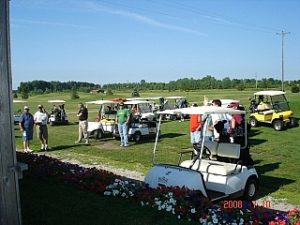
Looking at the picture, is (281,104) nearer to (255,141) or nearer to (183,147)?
(255,141)

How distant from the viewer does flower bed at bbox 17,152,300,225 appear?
19.5ft

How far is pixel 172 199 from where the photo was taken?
22.4 ft

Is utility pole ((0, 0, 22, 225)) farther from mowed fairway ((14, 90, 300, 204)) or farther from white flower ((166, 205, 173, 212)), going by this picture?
mowed fairway ((14, 90, 300, 204))

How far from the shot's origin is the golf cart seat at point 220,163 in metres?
8.76

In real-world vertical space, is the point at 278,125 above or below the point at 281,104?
below

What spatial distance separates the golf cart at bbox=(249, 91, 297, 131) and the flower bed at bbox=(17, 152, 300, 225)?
50.2 ft

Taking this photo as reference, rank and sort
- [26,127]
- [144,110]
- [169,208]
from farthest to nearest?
[144,110]
[26,127]
[169,208]

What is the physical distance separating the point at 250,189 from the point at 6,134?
240 inches

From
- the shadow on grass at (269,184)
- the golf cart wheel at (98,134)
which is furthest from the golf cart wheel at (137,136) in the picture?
the shadow on grass at (269,184)

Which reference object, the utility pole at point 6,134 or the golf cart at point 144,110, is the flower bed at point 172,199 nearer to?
the utility pole at point 6,134

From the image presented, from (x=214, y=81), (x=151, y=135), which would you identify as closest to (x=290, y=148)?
(x=151, y=135)

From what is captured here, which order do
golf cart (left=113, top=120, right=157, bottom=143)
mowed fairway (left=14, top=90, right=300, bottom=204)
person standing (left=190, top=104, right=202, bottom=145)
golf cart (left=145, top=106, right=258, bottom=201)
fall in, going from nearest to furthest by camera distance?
golf cart (left=145, top=106, right=258, bottom=201) < mowed fairway (left=14, top=90, right=300, bottom=204) < person standing (left=190, top=104, right=202, bottom=145) < golf cart (left=113, top=120, right=157, bottom=143)

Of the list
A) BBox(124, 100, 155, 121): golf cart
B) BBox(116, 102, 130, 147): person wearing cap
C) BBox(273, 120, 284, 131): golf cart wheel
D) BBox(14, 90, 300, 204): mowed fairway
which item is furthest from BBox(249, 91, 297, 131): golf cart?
BBox(116, 102, 130, 147): person wearing cap

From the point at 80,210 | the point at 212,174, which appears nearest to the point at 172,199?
the point at 80,210
